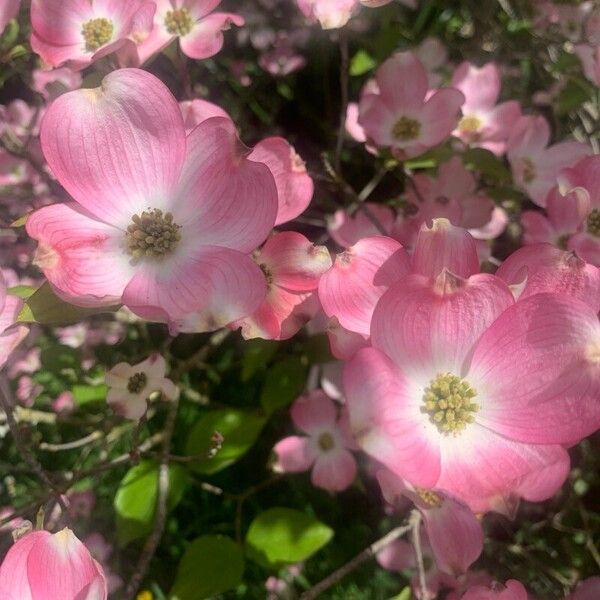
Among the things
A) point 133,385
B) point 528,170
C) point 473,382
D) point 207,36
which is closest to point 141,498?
point 133,385

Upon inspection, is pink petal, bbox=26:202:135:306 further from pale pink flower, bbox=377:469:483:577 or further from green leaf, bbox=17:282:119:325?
pale pink flower, bbox=377:469:483:577

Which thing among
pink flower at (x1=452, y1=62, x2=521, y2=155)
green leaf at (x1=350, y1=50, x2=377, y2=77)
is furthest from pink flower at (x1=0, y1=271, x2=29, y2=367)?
green leaf at (x1=350, y1=50, x2=377, y2=77)

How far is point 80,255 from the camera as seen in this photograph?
620 millimetres

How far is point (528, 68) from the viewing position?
4.66 ft

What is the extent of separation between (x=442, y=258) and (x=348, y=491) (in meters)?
0.76

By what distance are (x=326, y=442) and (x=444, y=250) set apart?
21.6 inches

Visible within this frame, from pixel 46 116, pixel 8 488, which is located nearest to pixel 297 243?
pixel 46 116

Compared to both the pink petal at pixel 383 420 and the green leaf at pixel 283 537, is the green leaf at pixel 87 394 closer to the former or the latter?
the green leaf at pixel 283 537

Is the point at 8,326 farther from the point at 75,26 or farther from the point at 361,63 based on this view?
the point at 361,63

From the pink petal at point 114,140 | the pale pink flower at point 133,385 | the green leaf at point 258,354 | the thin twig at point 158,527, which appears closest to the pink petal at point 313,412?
the green leaf at point 258,354

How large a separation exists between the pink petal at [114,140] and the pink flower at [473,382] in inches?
10.7

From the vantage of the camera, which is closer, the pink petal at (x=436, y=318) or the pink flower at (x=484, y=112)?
the pink petal at (x=436, y=318)

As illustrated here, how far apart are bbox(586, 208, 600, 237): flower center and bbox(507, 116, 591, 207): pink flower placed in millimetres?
168

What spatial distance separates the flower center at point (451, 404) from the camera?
0.65 m
